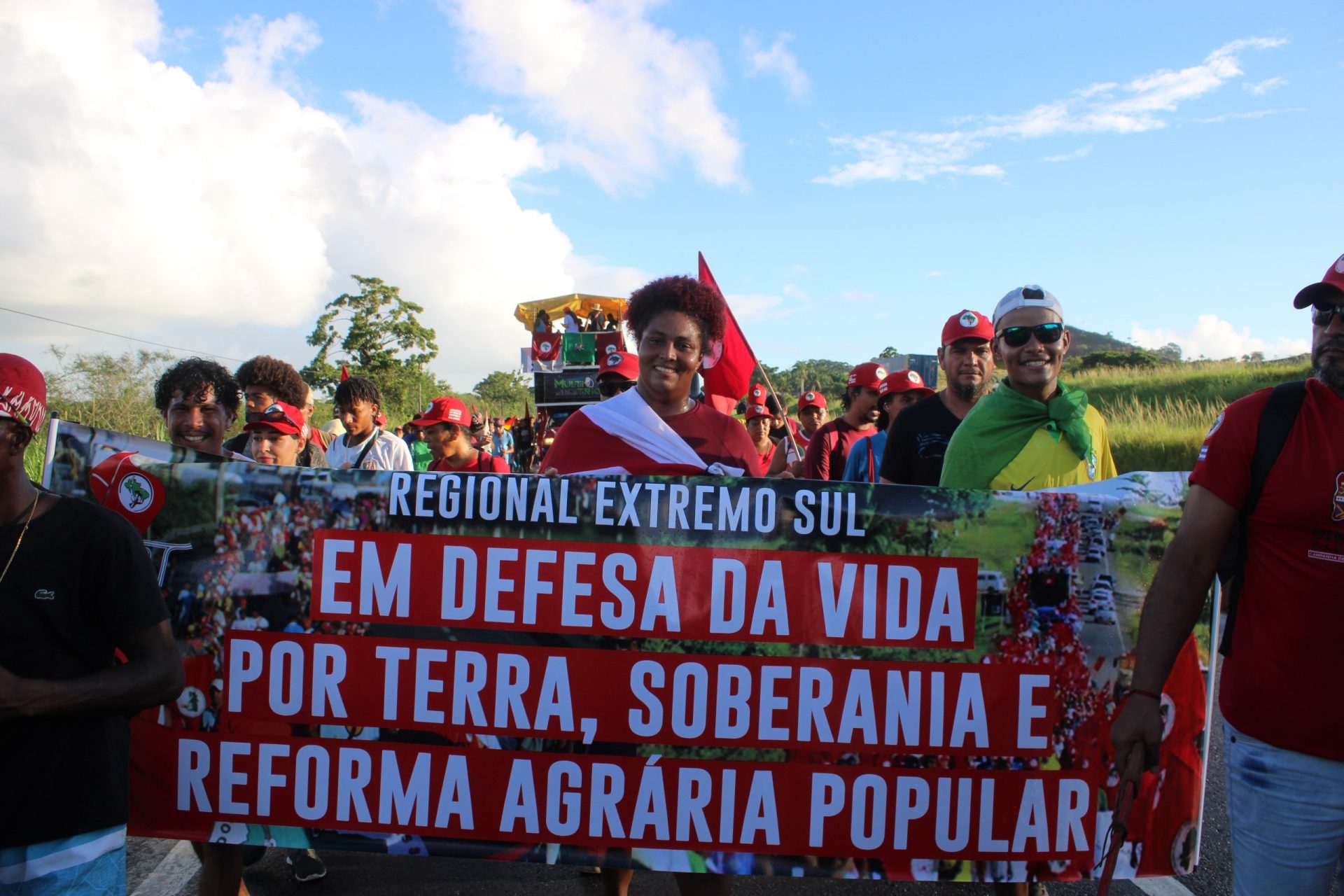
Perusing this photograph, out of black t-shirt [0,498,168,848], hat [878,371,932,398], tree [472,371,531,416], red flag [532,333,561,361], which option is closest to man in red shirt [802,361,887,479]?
hat [878,371,932,398]

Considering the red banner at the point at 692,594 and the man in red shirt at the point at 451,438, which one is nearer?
the red banner at the point at 692,594

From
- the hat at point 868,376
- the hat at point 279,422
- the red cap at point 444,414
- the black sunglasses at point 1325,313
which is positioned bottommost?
the hat at point 279,422

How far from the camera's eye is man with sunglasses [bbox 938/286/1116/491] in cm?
291

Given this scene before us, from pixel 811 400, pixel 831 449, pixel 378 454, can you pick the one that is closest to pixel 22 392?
pixel 378 454

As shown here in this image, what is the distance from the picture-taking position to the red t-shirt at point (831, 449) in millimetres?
6102

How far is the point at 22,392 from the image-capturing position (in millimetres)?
1848

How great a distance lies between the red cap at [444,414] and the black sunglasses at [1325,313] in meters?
4.62

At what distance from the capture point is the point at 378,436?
604 cm

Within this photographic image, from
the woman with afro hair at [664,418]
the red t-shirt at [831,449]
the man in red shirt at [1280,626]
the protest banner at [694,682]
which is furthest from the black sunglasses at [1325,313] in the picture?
the red t-shirt at [831,449]

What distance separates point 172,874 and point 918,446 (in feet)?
11.5

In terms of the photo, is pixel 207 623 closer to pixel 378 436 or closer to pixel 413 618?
pixel 413 618

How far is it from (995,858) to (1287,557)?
46.5 inches

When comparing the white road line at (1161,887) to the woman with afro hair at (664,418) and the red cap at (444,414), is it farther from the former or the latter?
the red cap at (444,414)

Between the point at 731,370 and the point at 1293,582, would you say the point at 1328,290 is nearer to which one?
the point at 1293,582
